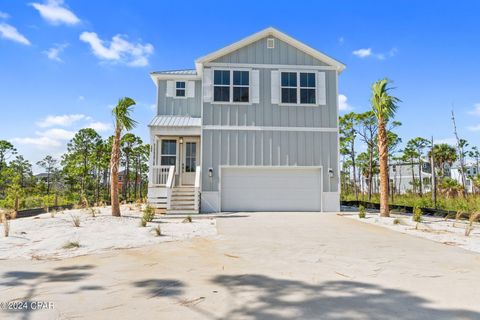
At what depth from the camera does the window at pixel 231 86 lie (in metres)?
14.6

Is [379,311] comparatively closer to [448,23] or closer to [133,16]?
[133,16]

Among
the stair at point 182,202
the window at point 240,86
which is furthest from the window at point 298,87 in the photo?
the stair at point 182,202

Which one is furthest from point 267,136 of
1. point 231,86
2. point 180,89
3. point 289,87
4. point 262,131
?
point 180,89

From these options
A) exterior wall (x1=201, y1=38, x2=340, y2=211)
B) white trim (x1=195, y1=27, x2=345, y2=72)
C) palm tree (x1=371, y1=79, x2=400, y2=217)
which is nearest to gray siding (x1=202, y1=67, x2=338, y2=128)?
exterior wall (x1=201, y1=38, x2=340, y2=211)

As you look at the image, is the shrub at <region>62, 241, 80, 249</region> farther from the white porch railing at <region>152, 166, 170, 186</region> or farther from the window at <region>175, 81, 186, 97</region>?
the window at <region>175, 81, 186, 97</region>

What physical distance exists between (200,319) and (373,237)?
5956mm

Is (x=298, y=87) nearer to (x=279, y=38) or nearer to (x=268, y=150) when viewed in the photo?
(x=279, y=38)

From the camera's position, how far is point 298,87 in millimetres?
14797

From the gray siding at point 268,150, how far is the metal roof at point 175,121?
87 cm

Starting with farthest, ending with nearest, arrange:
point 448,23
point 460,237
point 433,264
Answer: point 448,23
point 460,237
point 433,264

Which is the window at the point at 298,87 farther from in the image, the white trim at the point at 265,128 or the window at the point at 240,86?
the window at the point at 240,86

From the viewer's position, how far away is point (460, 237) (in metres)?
7.32

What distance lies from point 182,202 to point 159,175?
2.08m

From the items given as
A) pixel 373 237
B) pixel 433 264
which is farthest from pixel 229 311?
pixel 373 237
